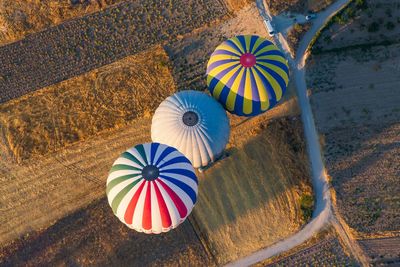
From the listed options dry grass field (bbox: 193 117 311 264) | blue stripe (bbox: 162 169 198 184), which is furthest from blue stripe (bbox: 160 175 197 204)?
dry grass field (bbox: 193 117 311 264)

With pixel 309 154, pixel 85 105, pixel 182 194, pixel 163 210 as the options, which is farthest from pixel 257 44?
pixel 85 105

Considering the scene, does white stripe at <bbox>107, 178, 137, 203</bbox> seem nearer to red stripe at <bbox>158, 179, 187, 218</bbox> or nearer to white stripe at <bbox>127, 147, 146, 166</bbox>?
white stripe at <bbox>127, 147, 146, 166</bbox>

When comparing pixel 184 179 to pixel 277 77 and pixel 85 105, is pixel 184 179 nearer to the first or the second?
pixel 277 77

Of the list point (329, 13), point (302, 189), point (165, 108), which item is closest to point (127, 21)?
point (165, 108)

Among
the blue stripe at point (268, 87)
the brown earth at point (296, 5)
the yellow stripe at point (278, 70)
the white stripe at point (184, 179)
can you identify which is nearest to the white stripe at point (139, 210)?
the white stripe at point (184, 179)

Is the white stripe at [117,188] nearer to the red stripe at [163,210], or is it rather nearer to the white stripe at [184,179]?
the red stripe at [163,210]

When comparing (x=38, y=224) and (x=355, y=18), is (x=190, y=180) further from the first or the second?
(x=355, y=18)

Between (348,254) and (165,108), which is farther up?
(165,108)
